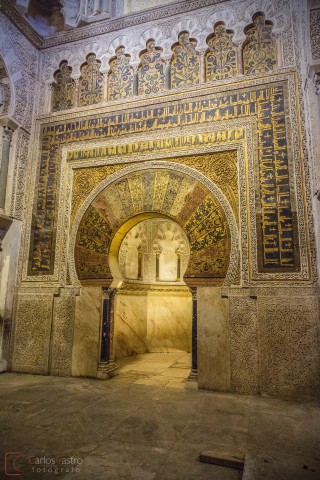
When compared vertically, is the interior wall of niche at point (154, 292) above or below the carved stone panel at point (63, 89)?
below

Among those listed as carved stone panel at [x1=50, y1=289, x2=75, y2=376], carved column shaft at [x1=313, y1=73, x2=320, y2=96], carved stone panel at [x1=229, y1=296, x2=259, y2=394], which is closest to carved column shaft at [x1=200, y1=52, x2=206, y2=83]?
carved column shaft at [x1=313, y1=73, x2=320, y2=96]

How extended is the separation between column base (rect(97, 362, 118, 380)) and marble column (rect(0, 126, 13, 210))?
2.92 meters

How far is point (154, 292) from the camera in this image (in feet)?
25.6

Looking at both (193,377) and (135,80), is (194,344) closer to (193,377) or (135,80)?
(193,377)

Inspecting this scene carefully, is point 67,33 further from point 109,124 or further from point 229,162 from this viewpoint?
point 229,162

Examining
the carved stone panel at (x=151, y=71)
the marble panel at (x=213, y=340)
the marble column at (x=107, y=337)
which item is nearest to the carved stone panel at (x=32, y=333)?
the marble column at (x=107, y=337)

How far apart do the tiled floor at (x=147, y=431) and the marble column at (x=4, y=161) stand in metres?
2.82

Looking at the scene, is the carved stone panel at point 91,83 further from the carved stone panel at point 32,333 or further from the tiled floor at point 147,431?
the tiled floor at point 147,431

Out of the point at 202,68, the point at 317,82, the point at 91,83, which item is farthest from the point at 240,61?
the point at 91,83

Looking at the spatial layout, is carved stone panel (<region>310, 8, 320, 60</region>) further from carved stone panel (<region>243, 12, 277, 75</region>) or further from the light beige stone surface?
the light beige stone surface

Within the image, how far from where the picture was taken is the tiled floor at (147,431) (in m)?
2.21

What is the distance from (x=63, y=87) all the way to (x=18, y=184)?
1.96m

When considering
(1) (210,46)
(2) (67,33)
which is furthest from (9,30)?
(1) (210,46)

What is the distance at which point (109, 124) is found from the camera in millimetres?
5527
